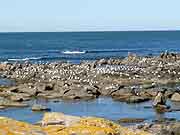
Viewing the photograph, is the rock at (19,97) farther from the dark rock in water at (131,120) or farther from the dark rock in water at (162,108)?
the dark rock in water at (131,120)

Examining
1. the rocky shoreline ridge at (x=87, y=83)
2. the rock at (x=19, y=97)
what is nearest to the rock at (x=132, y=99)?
the rocky shoreline ridge at (x=87, y=83)

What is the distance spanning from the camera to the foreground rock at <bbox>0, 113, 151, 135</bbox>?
32.8ft

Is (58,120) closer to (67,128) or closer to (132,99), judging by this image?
(67,128)

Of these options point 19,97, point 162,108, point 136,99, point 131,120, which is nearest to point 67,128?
point 131,120

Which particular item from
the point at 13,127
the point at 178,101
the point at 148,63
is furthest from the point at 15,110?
the point at 148,63

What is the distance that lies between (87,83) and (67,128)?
4867 cm

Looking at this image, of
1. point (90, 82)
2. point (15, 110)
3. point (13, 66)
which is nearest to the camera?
point (15, 110)

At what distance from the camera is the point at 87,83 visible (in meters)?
59.6

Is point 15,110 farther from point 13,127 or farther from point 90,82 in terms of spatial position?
point 13,127

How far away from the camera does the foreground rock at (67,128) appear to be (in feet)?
32.8

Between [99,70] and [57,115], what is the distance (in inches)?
2351

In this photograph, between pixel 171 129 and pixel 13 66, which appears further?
pixel 13 66

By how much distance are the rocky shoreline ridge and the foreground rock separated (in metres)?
34.5

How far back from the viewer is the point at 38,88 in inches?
2117
